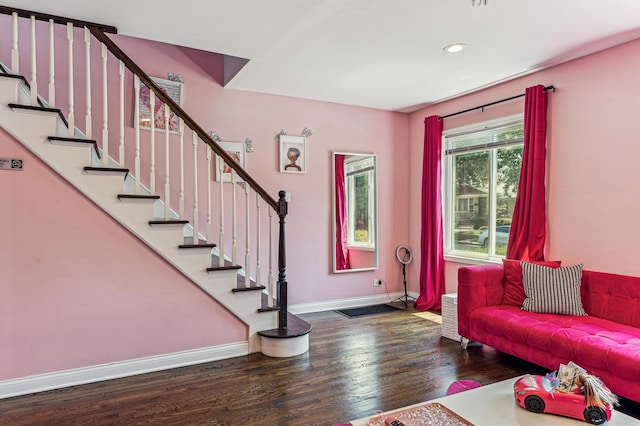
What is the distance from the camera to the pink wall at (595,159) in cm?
315

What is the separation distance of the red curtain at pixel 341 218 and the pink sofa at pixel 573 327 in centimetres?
175

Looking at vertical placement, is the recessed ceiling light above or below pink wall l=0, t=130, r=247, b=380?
above

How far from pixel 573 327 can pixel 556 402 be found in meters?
1.39

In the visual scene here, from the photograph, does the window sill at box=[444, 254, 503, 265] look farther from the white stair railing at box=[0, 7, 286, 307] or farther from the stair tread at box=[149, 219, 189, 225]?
the stair tread at box=[149, 219, 189, 225]

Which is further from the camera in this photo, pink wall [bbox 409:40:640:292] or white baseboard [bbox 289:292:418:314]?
white baseboard [bbox 289:292:418:314]

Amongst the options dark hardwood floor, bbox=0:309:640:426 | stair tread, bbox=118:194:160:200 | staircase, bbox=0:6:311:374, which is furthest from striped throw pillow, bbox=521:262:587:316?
stair tread, bbox=118:194:160:200

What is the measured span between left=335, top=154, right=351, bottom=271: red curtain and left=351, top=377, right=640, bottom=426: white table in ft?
10.4

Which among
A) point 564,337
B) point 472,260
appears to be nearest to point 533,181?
point 472,260

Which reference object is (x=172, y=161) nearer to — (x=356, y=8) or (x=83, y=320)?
(x=83, y=320)

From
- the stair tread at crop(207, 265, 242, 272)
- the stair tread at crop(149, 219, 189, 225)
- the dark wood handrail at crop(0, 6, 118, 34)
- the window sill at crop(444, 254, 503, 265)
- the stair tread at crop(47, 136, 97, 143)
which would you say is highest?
the dark wood handrail at crop(0, 6, 118, 34)

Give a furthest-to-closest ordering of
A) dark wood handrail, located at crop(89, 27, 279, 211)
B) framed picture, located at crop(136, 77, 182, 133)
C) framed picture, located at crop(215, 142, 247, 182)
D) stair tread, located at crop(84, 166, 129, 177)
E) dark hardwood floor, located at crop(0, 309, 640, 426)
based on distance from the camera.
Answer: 1. framed picture, located at crop(215, 142, 247, 182)
2. framed picture, located at crop(136, 77, 182, 133)
3. dark wood handrail, located at crop(89, 27, 279, 211)
4. stair tread, located at crop(84, 166, 129, 177)
5. dark hardwood floor, located at crop(0, 309, 640, 426)

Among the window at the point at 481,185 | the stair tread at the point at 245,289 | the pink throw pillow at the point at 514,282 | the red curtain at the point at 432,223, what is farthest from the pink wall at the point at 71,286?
the window at the point at 481,185

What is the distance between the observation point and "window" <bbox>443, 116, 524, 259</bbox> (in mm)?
4219

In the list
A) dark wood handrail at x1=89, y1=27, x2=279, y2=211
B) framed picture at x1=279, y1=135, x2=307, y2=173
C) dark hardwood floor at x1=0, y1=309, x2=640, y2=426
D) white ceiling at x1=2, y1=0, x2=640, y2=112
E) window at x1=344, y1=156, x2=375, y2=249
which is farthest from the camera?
window at x1=344, y1=156, x2=375, y2=249
